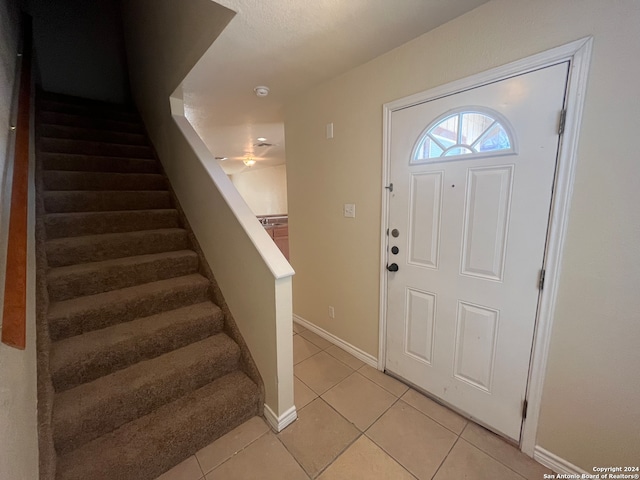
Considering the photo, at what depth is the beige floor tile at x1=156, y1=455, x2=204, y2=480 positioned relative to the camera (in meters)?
1.24

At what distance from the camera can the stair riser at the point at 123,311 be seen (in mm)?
1454

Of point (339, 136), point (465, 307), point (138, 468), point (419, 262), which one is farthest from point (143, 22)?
point (465, 307)

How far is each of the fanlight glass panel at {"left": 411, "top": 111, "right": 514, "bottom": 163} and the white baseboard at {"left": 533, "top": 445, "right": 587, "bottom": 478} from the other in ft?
4.89

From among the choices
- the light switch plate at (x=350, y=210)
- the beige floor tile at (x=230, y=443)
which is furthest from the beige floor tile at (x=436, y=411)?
the light switch plate at (x=350, y=210)

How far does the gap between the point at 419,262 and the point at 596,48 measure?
1188 mm

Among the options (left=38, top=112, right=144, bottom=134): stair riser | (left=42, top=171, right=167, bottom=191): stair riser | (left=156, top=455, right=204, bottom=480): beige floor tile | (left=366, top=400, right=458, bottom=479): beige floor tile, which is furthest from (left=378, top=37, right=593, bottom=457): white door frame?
(left=38, top=112, right=144, bottom=134): stair riser

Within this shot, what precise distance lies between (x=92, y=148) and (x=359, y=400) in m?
3.26

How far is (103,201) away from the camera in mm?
2186

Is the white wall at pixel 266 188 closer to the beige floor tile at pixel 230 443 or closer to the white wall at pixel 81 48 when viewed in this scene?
the white wall at pixel 81 48

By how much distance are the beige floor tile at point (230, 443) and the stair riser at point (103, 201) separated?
198 cm

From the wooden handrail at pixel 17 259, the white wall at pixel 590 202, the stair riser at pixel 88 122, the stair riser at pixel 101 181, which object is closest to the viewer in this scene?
the wooden handrail at pixel 17 259

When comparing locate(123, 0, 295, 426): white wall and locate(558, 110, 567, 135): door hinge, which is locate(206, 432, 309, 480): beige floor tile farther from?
locate(558, 110, 567, 135): door hinge

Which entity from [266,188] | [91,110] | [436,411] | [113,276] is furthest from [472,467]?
[266,188]

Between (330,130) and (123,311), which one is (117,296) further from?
(330,130)
